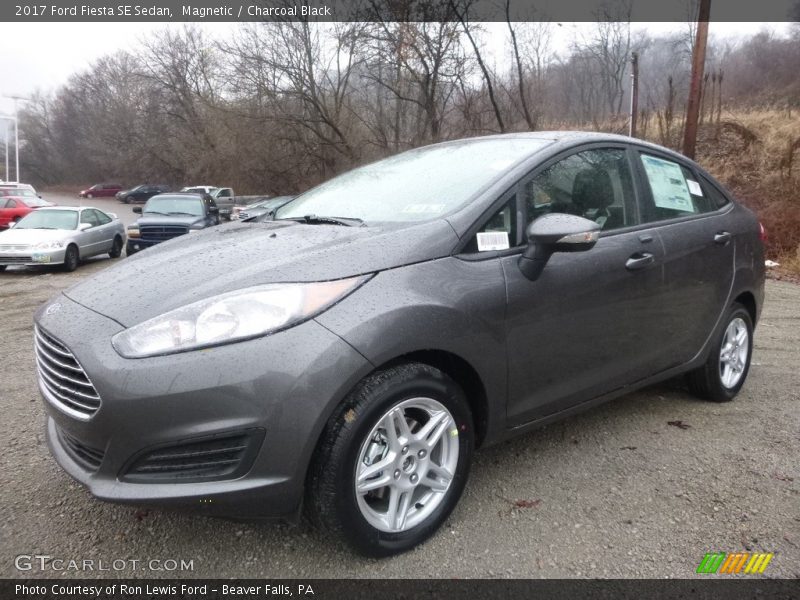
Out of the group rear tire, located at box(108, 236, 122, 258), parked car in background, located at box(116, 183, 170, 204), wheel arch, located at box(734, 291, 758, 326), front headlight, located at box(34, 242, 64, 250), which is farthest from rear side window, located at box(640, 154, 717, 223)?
parked car in background, located at box(116, 183, 170, 204)

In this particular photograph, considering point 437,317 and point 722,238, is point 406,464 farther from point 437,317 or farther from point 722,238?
point 722,238

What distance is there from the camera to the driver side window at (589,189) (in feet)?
8.79

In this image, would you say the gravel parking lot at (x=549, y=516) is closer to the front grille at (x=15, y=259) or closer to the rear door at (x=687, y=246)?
the rear door at (x=687, y=246)

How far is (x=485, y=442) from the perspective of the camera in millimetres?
2482

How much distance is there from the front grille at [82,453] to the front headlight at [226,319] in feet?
1.26

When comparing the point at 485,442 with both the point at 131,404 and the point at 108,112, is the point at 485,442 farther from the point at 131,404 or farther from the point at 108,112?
the point at 108,112

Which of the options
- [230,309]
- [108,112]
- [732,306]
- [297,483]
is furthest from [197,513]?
[108,112]

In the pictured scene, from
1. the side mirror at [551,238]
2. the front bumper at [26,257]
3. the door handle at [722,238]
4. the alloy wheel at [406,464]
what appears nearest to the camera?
the alloy wheel at [406,464]

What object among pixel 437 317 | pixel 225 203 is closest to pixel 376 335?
pixel 437 317

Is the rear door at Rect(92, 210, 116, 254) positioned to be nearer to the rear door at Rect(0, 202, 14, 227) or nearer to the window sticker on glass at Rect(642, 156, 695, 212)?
the rear door at Rect(0, 202, 14, 227)

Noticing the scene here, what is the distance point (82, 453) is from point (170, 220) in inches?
459

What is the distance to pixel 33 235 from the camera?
11625mm

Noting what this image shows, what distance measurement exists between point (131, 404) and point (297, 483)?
0.58m

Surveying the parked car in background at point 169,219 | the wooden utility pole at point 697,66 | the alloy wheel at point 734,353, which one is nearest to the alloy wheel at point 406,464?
the alloy wheel at point 734,353
